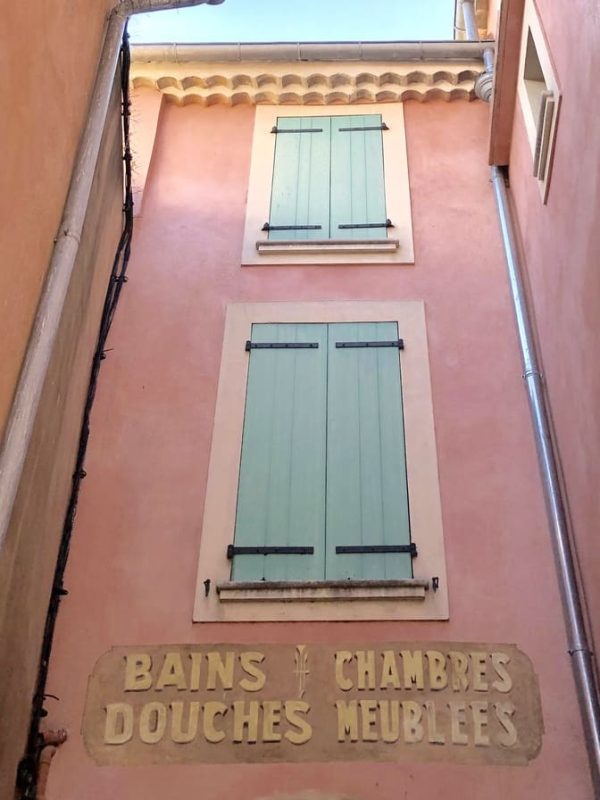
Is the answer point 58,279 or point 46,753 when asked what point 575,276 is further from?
point 46,753

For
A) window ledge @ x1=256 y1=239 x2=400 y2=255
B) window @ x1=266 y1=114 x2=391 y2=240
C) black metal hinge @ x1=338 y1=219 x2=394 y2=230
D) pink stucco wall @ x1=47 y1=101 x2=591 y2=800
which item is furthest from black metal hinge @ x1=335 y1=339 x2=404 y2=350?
black metal hinge @ x1=338 y1=219 x2=394 y2=230

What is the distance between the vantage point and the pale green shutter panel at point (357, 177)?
332 inches

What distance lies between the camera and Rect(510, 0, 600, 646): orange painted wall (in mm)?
5711

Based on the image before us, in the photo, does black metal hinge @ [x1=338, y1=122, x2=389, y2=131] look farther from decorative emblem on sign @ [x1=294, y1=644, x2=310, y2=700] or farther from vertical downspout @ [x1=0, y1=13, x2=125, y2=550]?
decorative emblem on sign @ [x1=294, y1=644, x2=310, y2=700]

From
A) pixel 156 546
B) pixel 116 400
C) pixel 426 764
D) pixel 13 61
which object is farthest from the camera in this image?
pixel 116 400

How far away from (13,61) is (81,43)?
4.61 ft

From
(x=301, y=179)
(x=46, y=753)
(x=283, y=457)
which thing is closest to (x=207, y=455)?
(x=283, y=457)

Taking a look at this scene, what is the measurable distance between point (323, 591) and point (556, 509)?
1.59m

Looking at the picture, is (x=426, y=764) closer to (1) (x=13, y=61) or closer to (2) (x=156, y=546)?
(2) (x=156, y=546)

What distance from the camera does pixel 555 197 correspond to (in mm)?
6812

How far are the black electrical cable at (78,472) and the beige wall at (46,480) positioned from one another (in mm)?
76

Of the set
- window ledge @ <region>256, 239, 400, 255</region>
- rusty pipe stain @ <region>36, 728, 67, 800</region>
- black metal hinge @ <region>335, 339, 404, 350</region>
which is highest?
window ledge @ <region>256, 239, 400, 255</region>

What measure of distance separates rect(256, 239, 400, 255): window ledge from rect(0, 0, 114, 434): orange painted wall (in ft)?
8.02

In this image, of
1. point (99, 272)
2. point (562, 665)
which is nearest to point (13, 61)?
point (99, 272)
